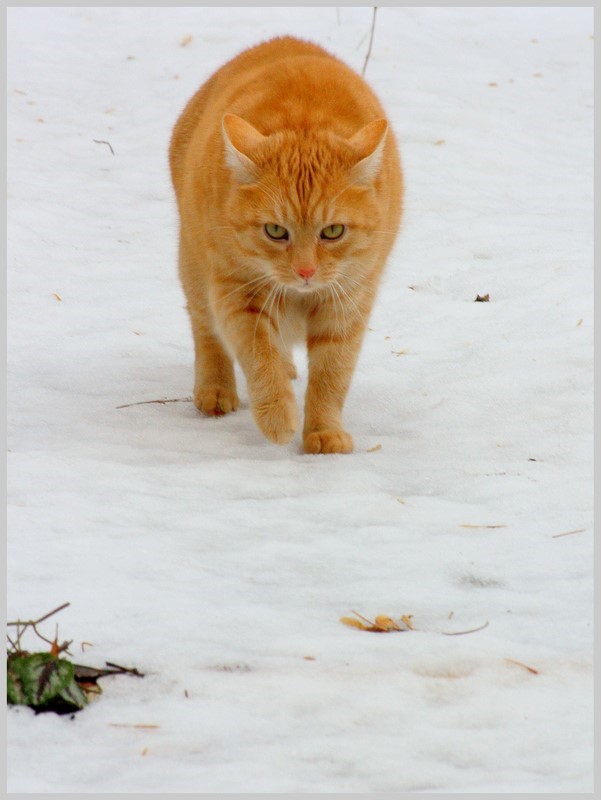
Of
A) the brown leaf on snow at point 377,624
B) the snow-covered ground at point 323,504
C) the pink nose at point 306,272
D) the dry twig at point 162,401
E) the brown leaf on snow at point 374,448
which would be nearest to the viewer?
the snow-covered ground at point 323,504

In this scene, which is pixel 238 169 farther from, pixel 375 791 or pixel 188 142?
pixel 375 791

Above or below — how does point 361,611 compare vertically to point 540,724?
below

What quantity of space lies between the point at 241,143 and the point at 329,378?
0.94 meters

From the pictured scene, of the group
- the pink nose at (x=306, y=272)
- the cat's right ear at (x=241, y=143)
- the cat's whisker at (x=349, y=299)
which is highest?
the cat's right ear at (x=241, y=143)

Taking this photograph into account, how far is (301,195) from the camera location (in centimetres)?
379

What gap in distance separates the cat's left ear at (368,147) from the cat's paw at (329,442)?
922 mm

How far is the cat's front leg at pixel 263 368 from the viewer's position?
400cm

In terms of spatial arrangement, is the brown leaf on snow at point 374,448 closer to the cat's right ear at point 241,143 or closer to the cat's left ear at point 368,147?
the cat's left ear at point 368,147

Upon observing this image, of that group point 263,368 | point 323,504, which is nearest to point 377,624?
point 323,504

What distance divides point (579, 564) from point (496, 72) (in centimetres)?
716

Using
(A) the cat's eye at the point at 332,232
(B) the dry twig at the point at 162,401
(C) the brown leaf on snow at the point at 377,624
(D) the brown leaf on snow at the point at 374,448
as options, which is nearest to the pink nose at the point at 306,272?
(A) the cat's eye at the point at 332,232

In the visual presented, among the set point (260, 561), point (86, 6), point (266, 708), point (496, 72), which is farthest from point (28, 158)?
point (266, 708)

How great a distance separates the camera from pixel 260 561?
9.95ft

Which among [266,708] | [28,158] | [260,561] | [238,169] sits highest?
[238,169]
